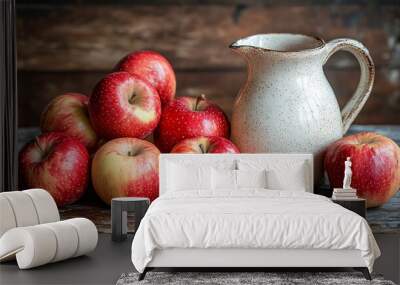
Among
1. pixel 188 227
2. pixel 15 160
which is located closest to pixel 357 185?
pixel 188 227

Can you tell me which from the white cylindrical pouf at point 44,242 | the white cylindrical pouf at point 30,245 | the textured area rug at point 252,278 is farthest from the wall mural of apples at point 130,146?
the textured area rug at point 252,278

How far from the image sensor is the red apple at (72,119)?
3.42 meters

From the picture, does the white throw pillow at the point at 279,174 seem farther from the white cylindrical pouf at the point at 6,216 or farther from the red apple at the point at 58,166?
the white cylindrical pouf at the point at 6,216

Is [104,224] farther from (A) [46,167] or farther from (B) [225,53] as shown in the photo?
(B) [225,53]

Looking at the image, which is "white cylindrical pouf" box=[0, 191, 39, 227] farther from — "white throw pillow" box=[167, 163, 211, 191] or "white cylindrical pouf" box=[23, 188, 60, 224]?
"white throw pillow" box=[167, 163, 211, 191]

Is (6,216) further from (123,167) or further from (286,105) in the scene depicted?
(286,105)

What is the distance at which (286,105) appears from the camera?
133 inches

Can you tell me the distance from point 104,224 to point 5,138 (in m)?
0.62

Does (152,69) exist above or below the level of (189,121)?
above

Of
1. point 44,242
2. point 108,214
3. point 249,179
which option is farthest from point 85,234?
point 249,179

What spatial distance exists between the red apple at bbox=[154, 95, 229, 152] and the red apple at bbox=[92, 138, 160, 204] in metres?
0.11

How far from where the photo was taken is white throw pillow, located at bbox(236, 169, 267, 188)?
3.45 meters

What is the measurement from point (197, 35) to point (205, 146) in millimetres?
772

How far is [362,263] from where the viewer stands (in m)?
2.77
